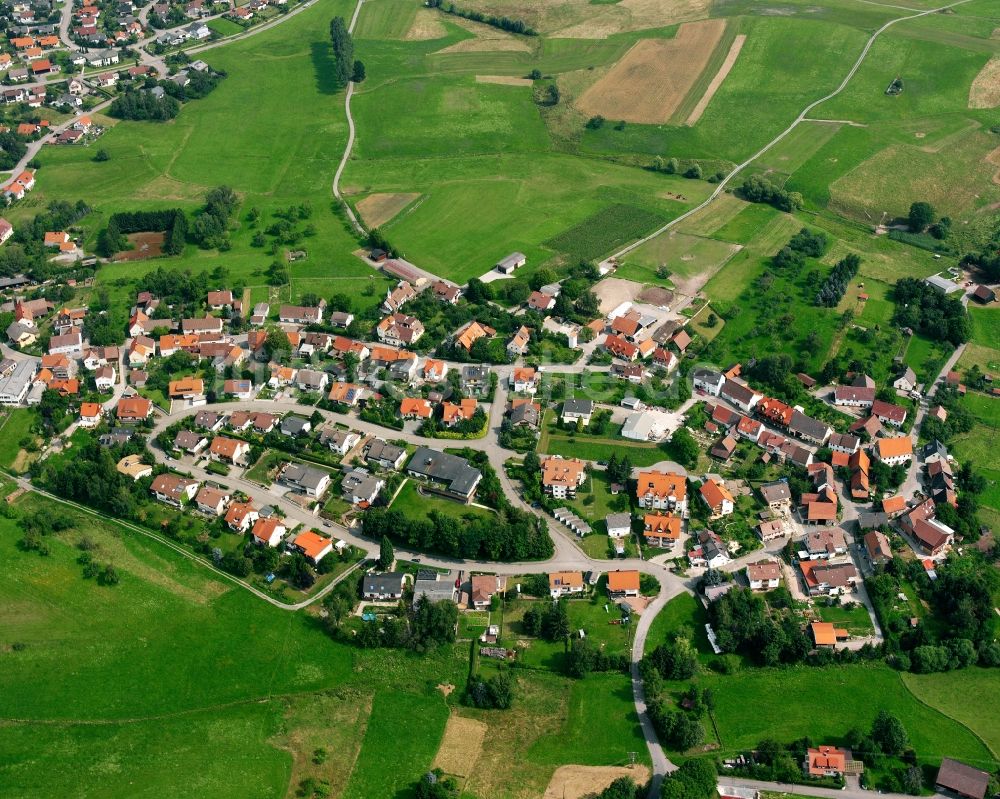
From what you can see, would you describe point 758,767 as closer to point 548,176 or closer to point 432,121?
point 548,176

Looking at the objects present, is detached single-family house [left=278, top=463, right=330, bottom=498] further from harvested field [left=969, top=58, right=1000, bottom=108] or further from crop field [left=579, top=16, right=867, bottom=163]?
harvested field [left=969, top=58, right=1000, bottom=108]

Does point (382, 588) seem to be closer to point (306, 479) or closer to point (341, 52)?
point (306, 479)

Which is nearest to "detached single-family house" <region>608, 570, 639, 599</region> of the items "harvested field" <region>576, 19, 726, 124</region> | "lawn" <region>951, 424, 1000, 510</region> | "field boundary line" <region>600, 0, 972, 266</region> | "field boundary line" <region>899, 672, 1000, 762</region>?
"field boundary line" <region>899, 672, 1000, 762</region>

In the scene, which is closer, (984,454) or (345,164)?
(984,454)

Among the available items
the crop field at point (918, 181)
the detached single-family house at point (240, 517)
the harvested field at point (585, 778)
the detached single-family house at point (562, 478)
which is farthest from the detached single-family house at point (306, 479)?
the crop field at point (918, 181)

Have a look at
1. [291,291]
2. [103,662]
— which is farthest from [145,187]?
[103,662]

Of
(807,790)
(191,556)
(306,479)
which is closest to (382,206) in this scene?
(306,479)

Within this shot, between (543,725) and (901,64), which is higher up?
(901,64)
